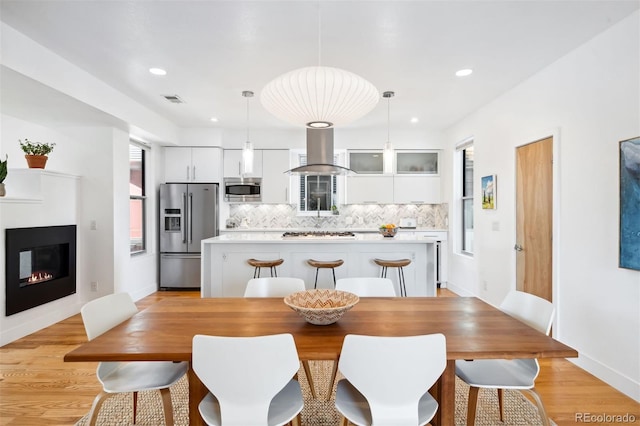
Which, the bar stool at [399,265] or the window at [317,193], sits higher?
the window at [317,193]

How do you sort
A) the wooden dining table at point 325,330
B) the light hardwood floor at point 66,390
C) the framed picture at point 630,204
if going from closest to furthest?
the wooden dining table at point 325,330, the light hardwood floor at point 66,390, the framed picture at point 630,204

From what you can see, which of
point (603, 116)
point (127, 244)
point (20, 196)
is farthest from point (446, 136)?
point (20, 196)

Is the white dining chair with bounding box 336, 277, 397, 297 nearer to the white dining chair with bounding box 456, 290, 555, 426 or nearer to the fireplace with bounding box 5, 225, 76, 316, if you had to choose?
the white dining chair with bounding box 456, 290, 555, 426

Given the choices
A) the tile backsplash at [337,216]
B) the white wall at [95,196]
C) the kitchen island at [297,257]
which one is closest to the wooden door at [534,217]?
the kitchen island at [297,257]

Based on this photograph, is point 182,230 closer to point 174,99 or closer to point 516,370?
point 174,99

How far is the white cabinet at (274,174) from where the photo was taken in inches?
233

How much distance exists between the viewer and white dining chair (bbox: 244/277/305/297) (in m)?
2.44

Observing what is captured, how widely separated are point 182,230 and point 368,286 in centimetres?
400

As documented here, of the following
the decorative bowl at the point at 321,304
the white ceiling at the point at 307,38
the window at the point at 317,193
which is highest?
the white ceiling at the point at 307,38

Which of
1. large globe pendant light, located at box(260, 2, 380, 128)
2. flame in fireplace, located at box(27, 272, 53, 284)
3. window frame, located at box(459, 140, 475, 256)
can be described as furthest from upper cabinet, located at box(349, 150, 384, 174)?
flame in fireplace, located at box(27, 272, 53, 284)

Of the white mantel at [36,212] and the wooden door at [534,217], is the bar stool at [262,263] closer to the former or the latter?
the white mantel at [36,212]

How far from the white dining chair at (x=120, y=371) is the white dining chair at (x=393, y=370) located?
3.21 feet

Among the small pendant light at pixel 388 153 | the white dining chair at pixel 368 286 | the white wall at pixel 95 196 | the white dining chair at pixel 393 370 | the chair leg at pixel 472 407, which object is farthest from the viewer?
the white wall at pixel 95 196

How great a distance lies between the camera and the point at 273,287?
8.08ft
